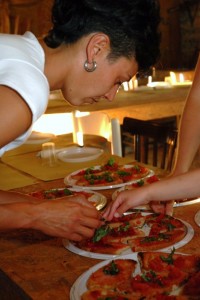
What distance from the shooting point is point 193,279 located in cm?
122

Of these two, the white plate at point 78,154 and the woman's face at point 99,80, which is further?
the white plate at point 78,154

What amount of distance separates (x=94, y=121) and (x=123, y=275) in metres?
2.54

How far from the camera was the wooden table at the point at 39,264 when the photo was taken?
4.21 feet

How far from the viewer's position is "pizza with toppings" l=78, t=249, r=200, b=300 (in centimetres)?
118

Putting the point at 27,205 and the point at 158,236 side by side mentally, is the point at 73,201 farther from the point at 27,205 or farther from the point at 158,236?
the point at 158,236

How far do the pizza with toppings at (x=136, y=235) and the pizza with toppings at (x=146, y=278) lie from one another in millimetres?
87

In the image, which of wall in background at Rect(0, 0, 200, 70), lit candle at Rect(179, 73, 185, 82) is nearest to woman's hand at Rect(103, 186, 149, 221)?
lit candle at Rect(179, 73, 185, 82)

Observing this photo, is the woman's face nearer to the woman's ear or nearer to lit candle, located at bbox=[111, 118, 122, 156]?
the woman's ear

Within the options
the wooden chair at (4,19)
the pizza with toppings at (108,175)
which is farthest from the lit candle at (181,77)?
the pizza with toppings at (108,175)

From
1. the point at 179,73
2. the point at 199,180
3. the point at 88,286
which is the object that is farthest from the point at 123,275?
the point at 179,73

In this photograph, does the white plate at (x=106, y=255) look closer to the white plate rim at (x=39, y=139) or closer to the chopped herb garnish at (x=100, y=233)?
the chopped herb garnish at (x=100, y=233)

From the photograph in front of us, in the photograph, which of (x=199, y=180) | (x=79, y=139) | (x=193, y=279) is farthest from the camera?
(x=79, y=139)

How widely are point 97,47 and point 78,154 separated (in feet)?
5.30

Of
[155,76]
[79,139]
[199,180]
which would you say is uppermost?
[199,180]
